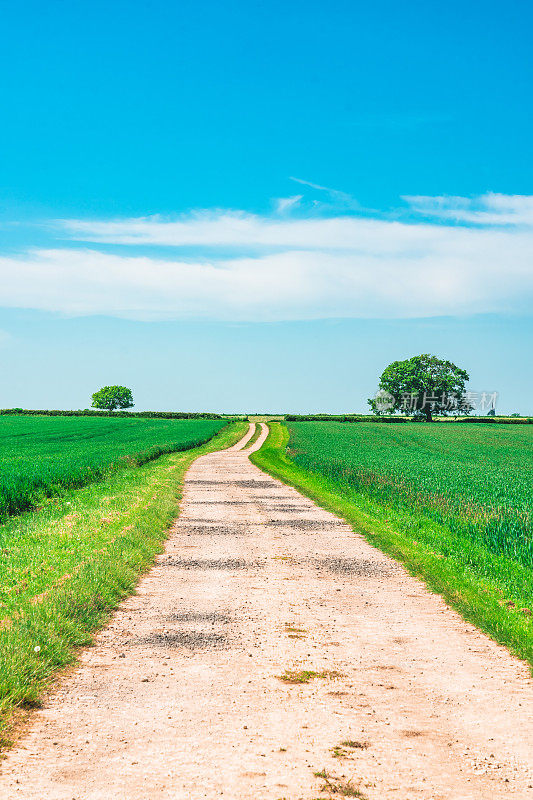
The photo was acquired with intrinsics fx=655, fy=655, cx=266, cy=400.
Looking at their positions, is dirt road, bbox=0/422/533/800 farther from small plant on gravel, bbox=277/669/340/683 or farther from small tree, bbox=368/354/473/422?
small tree, bbox=368/354/473/422

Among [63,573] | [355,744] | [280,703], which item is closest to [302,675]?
[280,703]

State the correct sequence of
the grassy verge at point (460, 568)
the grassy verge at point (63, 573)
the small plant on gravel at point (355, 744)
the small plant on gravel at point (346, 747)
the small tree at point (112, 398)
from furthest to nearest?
the small tree at point (112, 398) → the grassy verge at point (460, 568) → the grassy verge at point (63, 573) → the small plant on gravel at point (355, 744) → the small plant on gravel at point (346, 747)

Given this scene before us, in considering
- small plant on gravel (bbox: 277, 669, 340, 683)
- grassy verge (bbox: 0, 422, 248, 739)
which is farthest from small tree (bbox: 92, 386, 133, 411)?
small plant on gravel (bbox: 277, 669, 340, 683)

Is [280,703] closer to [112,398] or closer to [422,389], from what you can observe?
[422,389]

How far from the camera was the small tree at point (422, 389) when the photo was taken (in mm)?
130375

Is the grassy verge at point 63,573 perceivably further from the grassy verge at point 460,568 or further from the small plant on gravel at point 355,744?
the grassy verge at point 460,568

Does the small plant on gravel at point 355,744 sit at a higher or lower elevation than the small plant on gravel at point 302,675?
higher

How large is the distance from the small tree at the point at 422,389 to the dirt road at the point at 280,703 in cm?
12275

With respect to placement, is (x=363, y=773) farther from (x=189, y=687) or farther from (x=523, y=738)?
(x=189, y=687)

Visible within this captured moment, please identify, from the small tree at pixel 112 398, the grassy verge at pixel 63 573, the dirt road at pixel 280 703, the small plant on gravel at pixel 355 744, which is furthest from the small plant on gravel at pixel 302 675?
the small tree at pixel 112 398

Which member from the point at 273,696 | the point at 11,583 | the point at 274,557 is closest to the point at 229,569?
the point at 274,557

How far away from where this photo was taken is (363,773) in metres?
4.71

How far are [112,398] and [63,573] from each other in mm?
168494

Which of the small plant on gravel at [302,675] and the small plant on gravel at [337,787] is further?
the small plant on gravel at [302,675]
